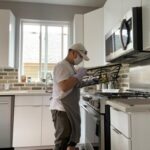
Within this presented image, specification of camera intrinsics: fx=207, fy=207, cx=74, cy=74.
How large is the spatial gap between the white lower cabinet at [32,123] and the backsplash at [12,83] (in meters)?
0.62

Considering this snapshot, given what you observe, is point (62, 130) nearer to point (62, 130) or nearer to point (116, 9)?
point (62, 130)

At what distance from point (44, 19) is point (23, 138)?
2.19 m

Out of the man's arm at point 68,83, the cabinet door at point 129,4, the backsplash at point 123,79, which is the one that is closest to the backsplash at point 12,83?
the backsplash at point 123,79

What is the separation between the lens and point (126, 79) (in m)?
2.83

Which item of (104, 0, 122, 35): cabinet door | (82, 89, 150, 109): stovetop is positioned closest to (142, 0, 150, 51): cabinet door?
(82, 89, 150, 109): stovetop

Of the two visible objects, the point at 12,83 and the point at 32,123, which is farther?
the point at 12,83

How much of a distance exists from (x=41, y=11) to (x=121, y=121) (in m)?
3.14

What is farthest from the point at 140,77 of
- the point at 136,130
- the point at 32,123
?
the point at 32,123

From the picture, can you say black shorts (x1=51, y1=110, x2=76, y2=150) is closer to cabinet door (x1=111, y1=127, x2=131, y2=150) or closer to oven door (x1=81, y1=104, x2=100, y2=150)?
oven door (x1=81, y1=104, x2=100, y2=150)

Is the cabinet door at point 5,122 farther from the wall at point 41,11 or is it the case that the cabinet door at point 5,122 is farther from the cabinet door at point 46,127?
the wall at point 41,11

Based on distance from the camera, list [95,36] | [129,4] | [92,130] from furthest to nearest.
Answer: [95,36], [92,130], [129,4]

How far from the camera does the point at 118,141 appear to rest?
141 centimetres

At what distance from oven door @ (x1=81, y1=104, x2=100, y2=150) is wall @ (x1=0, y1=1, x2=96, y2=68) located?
219cm

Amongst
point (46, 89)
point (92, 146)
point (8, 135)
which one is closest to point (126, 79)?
point (92, 146)
